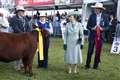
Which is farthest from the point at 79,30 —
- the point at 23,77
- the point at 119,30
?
the point at 119,30

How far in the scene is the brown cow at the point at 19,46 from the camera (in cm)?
928

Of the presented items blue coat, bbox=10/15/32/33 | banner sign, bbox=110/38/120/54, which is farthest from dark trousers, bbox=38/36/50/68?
banner sign, bbox=110/38/120/54

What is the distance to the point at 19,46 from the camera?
9.49m

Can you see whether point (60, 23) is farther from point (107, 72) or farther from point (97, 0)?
point (107, 72)

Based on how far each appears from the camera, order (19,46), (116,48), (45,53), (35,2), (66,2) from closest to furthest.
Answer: (19,46) < (45,53) < (116,48) < (66,2) < (35,2)

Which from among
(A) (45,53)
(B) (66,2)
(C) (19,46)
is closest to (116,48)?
(A) (45,53)

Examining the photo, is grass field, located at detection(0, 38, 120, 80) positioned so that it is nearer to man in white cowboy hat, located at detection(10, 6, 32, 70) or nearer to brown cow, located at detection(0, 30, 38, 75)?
brown cow, located at detection(0, 30, 38, 75)

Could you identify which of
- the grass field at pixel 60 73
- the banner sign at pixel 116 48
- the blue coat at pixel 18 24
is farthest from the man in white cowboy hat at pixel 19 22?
the banner sign at pixel 116 48

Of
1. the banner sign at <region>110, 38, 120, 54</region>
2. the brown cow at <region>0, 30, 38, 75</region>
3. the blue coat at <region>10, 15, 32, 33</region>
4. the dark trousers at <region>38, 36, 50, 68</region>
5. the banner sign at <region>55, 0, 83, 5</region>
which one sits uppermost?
the blue coat at <region>10, 15, 32, 33</region>

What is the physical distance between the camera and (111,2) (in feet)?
78.4

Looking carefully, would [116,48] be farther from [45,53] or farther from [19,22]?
[19,22]

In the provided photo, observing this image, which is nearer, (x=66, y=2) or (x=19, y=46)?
(x=19, y=46)

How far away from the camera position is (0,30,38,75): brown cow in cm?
928

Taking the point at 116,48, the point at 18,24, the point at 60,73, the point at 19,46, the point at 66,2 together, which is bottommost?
the point at 116,48
